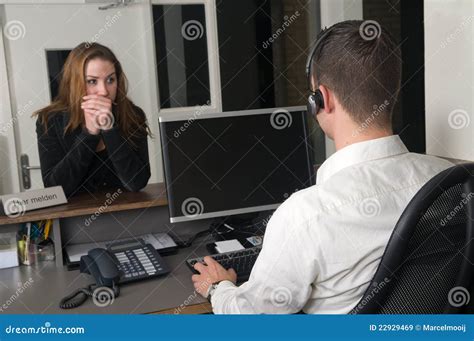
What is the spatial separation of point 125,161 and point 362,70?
1202mm

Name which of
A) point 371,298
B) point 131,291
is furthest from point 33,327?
point 371,298

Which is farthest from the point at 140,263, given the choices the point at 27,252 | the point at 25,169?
the point at 25,169

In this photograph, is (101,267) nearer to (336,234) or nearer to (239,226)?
(239,226)

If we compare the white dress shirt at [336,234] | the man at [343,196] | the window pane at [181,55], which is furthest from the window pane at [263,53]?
the white dress shirt at [336,234]

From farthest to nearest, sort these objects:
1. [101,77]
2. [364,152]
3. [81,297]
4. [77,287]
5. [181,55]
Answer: [181,55]
[101,77]
[77,287]
[81,297]
[364,152]

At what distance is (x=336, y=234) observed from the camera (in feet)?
3.52

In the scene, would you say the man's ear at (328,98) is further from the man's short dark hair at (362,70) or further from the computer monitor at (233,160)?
the computer monitor at (233,160)

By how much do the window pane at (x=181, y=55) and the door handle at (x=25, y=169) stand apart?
985mm

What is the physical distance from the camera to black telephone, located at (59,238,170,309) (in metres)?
1.49

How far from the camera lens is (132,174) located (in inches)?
84.5

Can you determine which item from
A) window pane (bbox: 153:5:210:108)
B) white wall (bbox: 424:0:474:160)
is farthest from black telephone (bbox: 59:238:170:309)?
window pane (bbox: 153:5:210:108)

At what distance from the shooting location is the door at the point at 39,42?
3.38m

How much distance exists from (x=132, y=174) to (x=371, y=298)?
1.32 meters

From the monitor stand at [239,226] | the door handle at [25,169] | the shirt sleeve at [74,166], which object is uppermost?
the shirt sleeve at [74,166]
